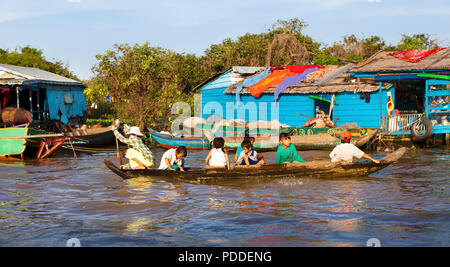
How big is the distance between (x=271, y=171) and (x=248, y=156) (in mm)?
720

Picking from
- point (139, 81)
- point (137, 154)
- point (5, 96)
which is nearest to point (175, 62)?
point (139, 81)

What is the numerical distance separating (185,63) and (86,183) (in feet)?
63.7

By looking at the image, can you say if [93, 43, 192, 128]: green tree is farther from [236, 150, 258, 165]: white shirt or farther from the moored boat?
[236, 150, 258, 165]: white shirt

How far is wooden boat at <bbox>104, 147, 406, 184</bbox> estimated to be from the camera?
10055 millimetres

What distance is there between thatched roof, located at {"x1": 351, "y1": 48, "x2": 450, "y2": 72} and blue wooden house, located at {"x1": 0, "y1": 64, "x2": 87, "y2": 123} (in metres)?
13.8

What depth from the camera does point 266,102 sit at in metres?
21.9

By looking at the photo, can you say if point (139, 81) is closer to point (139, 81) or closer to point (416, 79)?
point (139, 81)

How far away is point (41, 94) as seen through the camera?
2255 cm

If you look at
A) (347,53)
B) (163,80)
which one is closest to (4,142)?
(163,80)

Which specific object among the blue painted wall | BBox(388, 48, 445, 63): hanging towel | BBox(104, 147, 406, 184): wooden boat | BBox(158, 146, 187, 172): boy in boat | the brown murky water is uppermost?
BBox(388, 48, 445, 63): hanging towel

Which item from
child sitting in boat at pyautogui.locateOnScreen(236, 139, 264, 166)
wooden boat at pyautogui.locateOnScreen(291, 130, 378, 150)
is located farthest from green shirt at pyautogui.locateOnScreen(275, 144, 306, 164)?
wooden boat at pyautogui.locateOnScreen(291, 130, 378, 150)

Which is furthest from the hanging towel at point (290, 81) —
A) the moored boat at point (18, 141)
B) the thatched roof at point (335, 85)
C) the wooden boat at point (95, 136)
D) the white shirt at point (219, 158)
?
the white shirt at point (219, 158)

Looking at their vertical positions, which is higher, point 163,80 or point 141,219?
point 163,80
